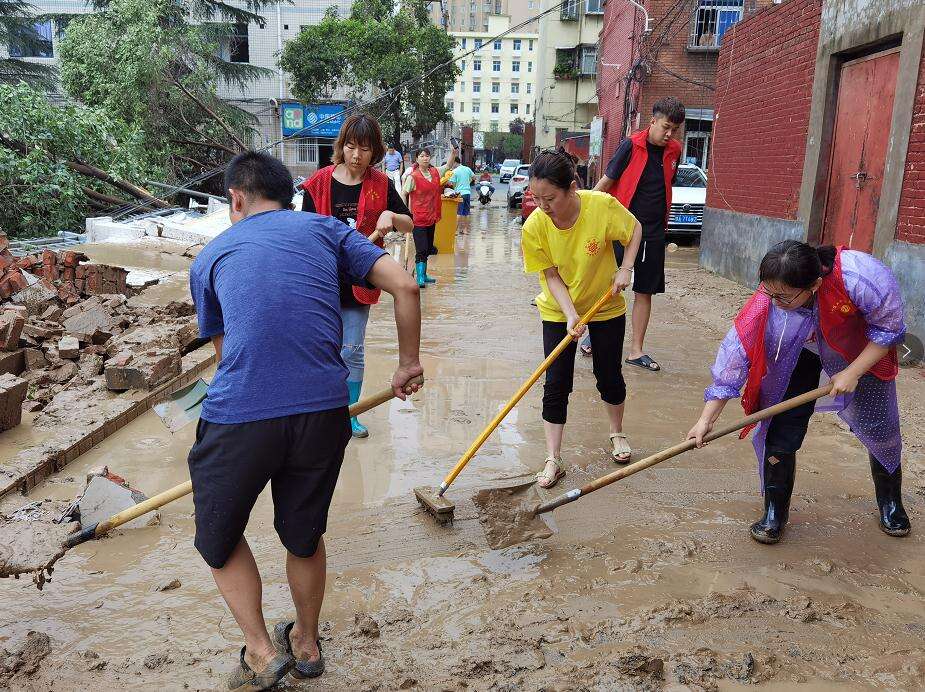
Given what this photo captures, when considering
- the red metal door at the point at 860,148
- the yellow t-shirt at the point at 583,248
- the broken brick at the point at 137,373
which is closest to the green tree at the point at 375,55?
the red metal door at the point at 860,148

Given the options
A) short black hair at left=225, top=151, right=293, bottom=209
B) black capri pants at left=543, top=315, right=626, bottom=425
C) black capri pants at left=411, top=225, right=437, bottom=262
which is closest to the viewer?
short black hair at left=225, top=151, right=293, bottom=209

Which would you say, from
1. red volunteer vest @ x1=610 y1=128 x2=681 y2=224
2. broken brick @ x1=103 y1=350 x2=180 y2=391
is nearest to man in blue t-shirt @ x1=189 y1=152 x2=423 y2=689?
broken brick @ x1=103 y1=350 x2=180 y2=391

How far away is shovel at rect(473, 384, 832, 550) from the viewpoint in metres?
3.19

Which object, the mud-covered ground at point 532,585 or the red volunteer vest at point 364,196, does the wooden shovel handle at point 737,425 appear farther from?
the red volunteer vest at point 364,196

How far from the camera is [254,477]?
2211mm

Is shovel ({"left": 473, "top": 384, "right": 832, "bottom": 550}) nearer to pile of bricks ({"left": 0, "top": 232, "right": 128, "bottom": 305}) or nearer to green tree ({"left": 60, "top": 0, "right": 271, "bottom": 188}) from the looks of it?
pile of bricks ({"left": 0, "top": 232, "right": 128, "bottom": 305})

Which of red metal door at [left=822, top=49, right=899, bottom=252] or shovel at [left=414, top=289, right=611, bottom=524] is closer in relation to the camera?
shovel at [left=414, top=289, right=611, bottom=524]

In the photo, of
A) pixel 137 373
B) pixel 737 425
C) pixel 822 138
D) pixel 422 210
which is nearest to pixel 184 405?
pixel 137 373

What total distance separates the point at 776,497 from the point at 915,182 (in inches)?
170

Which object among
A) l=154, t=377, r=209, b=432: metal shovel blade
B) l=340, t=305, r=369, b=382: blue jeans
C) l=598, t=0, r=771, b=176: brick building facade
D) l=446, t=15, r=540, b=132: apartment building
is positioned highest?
l=446, t=15, r=540, b=132: apartment building

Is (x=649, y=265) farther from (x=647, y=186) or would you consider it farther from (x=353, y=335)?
(x=353, y=335)

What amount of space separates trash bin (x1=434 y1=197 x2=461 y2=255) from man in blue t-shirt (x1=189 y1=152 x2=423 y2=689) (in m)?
10.6

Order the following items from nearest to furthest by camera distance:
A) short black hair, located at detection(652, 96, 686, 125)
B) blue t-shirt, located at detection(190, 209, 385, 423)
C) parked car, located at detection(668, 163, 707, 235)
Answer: blue t-shirt, located at detection(190, 209, 385, 423) < short black hair, located at detection(652, 96, 686, 125) < parked car, located at detection(668, 163, 707, 235)

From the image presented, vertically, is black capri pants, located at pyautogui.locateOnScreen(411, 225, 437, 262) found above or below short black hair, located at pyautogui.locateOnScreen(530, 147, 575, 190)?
below
